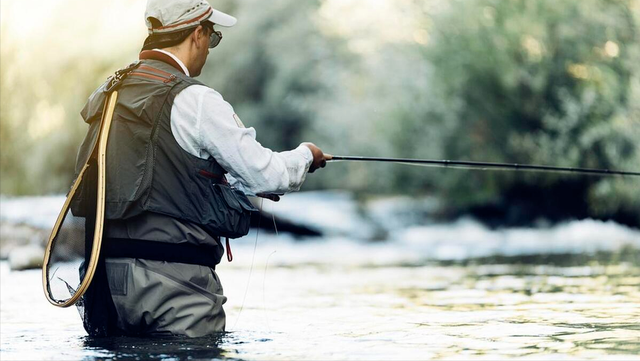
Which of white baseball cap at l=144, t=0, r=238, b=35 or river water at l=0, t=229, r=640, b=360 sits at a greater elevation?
white baseball cap at l=144, t=0, r=238, b=35

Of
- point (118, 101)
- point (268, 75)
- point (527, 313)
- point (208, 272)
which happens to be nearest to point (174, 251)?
point (208, 272)

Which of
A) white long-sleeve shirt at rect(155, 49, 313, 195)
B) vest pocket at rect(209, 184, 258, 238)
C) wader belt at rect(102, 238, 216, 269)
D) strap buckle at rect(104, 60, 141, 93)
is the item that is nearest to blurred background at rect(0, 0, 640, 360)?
wader belt at rect(102, 238, 216, 269)

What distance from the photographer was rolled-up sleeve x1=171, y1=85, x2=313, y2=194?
3.74 m

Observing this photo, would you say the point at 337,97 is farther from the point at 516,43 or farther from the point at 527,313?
the point at 527,313

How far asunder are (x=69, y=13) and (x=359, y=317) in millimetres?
15675

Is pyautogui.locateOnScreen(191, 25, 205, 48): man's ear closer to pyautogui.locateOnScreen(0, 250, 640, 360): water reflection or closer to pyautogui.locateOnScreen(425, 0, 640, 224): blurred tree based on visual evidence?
pyautogui.locateOnScreen(0, 250, 640, 360): water reflection

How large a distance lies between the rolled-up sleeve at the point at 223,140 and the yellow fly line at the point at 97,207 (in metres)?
0.24

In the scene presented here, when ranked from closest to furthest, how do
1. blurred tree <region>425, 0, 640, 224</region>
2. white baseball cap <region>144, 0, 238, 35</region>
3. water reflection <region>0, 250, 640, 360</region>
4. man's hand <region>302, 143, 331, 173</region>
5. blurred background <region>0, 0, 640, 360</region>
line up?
water reflection <region>0, 250, 640, 360</region>
white baseball cap <region>144, 0, 238, 35</region>
man's hand <region>302, 143, 331, 173</region>
blurred background <region>0, 0, 640, 360</region>
blurred tree <region>425, 0, 640, 224</region>

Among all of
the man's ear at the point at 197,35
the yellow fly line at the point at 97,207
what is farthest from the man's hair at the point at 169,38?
the yellow fly line at the point at 97,207

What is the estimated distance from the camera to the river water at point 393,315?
3850 millimetres

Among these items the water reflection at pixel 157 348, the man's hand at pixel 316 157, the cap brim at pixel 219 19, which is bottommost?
the water reflection at pixel 157 348

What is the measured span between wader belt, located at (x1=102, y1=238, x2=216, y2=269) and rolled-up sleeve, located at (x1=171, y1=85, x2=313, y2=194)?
0.32 m

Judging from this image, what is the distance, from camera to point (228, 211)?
12.5ft

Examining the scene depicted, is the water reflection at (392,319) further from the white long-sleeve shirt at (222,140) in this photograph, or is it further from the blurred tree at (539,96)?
the blurred tree at (539,96)
